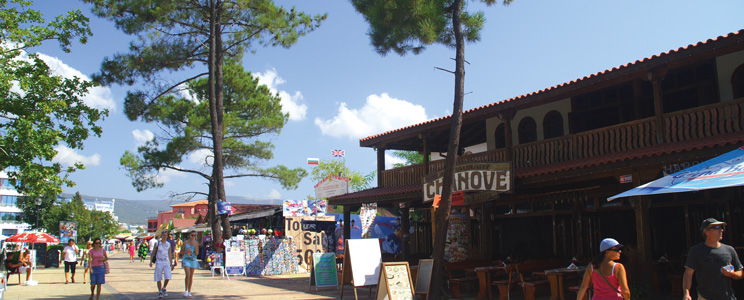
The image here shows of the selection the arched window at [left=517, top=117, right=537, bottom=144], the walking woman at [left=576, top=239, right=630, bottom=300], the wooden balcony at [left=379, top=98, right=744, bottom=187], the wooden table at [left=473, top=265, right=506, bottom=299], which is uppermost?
the arched window at [left=517, top=117, right=537, bottom=144]

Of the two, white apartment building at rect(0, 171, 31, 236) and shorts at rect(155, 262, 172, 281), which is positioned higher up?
white apartment building at rect(0, 171, 31, 236)

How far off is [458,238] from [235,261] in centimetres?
771

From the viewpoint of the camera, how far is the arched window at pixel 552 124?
15.6 metres

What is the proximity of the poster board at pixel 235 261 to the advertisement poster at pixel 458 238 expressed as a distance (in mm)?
7258

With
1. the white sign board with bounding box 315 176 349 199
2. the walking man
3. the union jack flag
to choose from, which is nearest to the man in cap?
the walking man

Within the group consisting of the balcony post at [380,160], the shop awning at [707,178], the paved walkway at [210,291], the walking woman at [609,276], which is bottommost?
the paved walkway at [210,291]

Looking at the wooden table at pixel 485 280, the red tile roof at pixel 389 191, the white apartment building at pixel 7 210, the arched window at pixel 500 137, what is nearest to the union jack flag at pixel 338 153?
the red tile roof at pixel 389 191

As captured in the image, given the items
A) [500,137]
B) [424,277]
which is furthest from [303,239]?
[424,277]

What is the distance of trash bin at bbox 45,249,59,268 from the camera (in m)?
28.9

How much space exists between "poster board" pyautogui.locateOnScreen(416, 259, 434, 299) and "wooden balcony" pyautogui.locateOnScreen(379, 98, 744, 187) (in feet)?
13.3

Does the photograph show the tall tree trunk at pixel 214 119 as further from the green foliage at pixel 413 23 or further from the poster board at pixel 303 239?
the green foliage at pixel 413 23

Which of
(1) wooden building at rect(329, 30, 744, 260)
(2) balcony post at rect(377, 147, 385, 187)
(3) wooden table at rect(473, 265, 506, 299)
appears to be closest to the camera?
(1) wooden building at rect(329, 30, 744, 260)

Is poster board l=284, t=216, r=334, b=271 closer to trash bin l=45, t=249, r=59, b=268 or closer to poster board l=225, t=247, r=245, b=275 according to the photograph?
poster board l=225, t=247, r=245, b=275

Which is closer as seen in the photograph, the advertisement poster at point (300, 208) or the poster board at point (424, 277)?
the poster board at point (424, 277)
